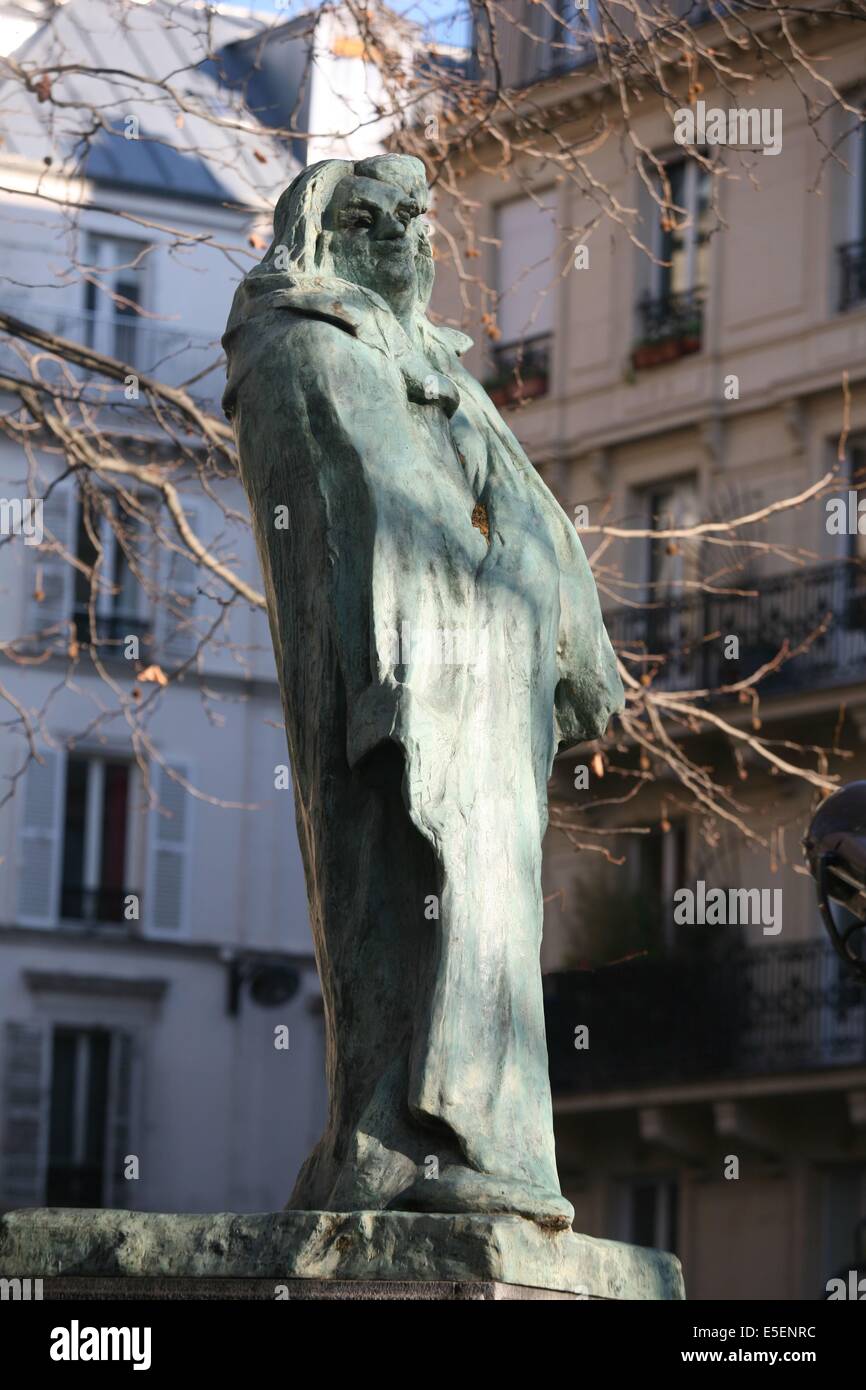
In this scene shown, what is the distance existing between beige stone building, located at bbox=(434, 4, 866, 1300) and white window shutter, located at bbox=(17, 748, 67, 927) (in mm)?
6430

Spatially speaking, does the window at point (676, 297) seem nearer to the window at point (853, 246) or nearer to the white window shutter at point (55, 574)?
the window at point (853, 246)

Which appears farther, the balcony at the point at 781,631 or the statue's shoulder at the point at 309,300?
the balcony at the point at 781,631

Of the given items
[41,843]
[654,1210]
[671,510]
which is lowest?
[654,1210]

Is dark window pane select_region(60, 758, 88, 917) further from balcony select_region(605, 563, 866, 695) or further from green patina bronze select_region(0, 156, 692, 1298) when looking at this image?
green patina bronze select_region(0, 156, 692, 1298)

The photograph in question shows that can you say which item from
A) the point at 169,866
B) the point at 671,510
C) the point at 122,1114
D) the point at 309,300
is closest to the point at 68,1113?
the point at 122,1114

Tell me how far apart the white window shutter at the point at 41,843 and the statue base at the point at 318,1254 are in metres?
26.9

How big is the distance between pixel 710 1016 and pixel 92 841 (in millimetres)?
8870

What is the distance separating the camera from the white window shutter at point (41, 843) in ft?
104

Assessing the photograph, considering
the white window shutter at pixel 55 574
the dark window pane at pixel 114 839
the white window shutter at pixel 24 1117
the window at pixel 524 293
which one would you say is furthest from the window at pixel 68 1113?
the window at pixel 524 293

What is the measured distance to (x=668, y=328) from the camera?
28422 millimetres

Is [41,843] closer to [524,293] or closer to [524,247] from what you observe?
[524,293]

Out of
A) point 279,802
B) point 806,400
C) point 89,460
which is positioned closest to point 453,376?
point 89,460

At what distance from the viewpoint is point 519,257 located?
1118 inches
